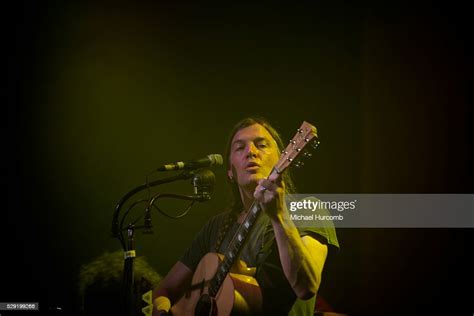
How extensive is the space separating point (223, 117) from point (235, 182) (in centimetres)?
42

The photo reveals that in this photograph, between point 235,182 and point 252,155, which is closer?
point 252,155

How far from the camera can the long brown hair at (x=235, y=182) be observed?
3.11 metres

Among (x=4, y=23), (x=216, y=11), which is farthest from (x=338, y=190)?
(x=4, y=23)

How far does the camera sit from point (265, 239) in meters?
2.90

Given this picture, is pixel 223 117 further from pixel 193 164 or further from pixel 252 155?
pixel 193 164

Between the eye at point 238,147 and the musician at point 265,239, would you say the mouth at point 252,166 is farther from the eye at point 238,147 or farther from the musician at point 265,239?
the eye at point 238,147

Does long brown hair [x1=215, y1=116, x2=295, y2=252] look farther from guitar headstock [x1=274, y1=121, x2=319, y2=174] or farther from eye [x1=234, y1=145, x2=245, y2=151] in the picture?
guitar headstock [x1=274, y1=121, x2=319, y2=174]

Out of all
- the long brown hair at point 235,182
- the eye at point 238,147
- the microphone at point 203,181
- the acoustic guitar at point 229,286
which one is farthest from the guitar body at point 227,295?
the eye at point 238,147

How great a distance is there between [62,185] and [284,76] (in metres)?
1.43

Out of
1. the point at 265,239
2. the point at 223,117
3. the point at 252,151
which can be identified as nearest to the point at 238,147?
the point at 252,151

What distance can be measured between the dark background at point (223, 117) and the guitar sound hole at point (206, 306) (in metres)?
0.42

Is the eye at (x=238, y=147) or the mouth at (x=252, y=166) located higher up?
the eye at (x=238, y=147)

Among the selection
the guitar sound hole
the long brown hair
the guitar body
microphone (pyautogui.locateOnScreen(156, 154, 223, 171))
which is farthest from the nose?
the guitar sound hole

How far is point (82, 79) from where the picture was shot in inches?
141
